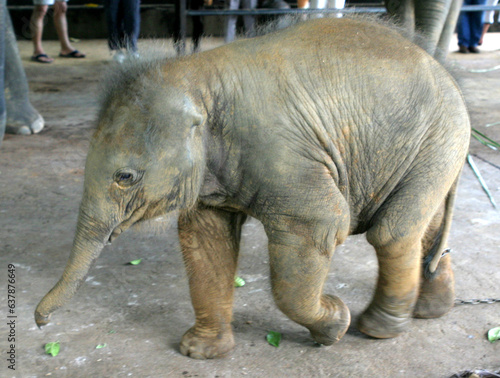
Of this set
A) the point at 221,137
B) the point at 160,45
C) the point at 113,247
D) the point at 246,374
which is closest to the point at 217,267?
the point at 246,374

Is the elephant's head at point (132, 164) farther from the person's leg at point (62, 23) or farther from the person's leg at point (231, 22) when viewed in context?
the person's leg at point (62, 23)

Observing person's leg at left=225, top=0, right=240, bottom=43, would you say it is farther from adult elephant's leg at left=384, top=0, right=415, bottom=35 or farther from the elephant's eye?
the elephant's eye

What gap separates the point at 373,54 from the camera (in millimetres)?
2438

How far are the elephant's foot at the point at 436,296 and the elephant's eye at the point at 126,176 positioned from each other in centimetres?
152

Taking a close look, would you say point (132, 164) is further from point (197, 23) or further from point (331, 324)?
point (197, 23)

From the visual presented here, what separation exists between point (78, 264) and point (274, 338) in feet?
3.20

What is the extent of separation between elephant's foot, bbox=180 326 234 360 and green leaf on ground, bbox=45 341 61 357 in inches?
20.5

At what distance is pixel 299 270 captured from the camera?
7.76 feet

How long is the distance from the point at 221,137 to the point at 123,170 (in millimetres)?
383

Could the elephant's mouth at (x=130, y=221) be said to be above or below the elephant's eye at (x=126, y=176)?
below

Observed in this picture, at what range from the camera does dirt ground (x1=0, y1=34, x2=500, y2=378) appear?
2.60 meters

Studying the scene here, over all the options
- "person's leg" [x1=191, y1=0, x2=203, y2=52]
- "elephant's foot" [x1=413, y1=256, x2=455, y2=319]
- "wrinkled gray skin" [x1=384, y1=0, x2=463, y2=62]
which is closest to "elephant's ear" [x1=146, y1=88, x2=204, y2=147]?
"elephant's foot" [x1=413, y1=256, x2=455, y2=319]

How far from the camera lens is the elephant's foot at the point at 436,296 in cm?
293


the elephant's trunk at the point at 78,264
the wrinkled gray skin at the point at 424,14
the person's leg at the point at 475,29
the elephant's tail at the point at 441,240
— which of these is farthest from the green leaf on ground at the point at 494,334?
the person's leg at the point at 475,29
